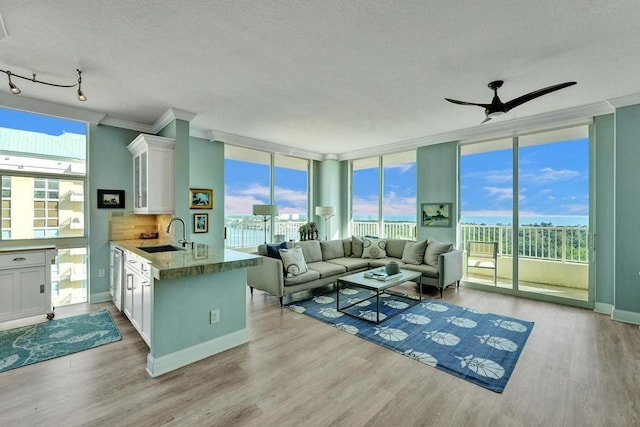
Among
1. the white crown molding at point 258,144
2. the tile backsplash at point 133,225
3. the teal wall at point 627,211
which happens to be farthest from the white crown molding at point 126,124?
the teal wall at point 627,211

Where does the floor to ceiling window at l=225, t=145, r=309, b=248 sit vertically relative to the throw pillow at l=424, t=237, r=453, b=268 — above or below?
above

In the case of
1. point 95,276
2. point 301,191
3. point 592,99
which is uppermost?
point 592,99

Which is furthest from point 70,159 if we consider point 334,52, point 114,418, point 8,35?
point 334,52

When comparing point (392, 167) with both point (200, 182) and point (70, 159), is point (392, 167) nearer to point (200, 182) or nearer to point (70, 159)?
point (200, 182)

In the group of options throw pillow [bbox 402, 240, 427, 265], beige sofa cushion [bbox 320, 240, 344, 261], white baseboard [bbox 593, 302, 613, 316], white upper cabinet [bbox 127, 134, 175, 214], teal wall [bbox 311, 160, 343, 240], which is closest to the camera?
white baseboard [bbox 593, 302, 613, 316]

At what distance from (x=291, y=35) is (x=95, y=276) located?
4.41 m

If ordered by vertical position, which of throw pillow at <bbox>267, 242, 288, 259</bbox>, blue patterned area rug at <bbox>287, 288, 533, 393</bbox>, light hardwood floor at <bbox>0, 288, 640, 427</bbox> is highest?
throw pillow at <bbox>267, 242, 288, 259</bbox>

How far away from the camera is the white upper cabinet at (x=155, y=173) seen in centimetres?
406

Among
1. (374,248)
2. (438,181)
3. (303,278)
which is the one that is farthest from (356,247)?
(438,181)

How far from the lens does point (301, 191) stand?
7.24 meters

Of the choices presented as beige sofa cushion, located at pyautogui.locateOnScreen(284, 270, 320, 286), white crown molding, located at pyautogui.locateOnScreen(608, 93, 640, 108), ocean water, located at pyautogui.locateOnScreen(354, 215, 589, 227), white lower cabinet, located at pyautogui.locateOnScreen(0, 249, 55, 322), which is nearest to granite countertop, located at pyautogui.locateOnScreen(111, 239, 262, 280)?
beige sofa cushion, located at pyautogui.locateOnScreen(284, 270, 320, 286)

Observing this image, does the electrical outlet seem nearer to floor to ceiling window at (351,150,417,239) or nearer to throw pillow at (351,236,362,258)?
throw pillow at (351,236,362,258)

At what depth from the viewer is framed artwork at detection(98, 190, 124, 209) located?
439 cm

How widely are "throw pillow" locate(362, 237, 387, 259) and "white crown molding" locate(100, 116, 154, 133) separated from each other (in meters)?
4.42
